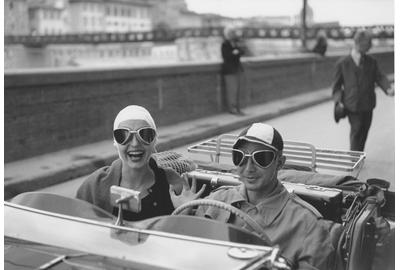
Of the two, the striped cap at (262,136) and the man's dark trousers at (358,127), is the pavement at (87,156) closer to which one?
the man's dark trousers at (358,127)

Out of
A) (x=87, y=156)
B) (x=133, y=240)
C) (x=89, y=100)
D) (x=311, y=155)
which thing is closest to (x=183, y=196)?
(x=133, y=240)

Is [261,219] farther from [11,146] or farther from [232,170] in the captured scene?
[11,146]

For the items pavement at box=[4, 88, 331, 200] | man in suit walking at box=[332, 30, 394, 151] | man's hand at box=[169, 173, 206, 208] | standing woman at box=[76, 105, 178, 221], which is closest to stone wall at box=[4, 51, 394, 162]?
pavement at box=[4, 88, 331, 200]

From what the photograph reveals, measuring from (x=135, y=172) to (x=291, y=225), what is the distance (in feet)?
3.32

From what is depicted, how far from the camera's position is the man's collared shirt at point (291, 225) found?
2.94 m

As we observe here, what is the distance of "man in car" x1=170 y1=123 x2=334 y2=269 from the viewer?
2.97 metres

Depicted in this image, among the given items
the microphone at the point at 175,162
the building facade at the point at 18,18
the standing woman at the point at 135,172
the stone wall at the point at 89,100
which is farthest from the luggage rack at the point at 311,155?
the building facade at the point at 18,18

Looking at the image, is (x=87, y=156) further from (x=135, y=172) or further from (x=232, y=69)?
(x=135, y=172)

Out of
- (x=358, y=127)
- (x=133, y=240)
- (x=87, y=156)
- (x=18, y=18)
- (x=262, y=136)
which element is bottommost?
(x=87, y=156)

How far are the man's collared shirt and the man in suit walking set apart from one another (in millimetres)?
5175

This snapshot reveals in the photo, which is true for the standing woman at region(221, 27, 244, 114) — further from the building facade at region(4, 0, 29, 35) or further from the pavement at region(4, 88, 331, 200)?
the building facade at region(4, 0, 29, 35)

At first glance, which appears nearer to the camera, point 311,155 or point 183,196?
point 183,196

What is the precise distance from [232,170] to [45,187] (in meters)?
4.57

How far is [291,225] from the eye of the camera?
3057 mm
